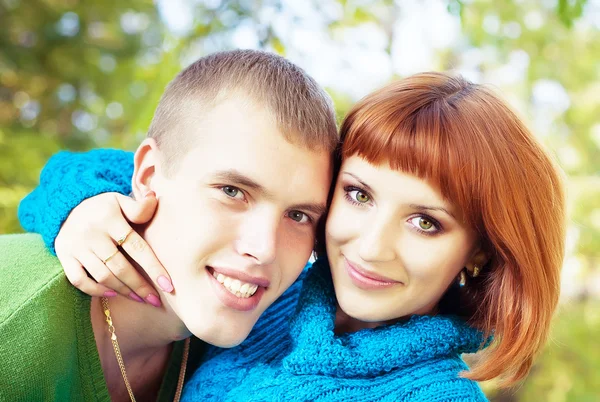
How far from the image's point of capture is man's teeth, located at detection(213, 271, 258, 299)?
5.17 feet

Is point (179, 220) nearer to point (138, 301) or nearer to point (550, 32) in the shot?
point (138, 301)

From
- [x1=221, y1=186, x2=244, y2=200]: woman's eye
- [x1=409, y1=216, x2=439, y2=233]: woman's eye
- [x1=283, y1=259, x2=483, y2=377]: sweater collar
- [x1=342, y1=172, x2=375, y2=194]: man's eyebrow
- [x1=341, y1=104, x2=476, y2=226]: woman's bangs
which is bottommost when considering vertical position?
[x1=283, y1=259, x2=483, y2=377]: sweater collar

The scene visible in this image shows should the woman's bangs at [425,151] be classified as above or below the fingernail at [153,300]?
above

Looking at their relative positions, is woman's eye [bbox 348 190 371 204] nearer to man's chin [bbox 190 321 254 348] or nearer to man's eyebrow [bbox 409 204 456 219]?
man's eyebrow [bbox 409 204 456 219]

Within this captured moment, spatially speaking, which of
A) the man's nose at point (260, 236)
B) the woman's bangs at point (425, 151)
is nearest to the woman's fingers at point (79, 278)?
the man's nose at point (260, 236)

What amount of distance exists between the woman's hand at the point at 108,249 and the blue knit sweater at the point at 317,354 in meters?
0.09

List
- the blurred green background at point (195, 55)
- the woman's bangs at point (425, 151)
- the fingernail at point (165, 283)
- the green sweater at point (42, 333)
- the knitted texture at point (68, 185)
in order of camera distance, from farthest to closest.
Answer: the blurred green background at point (195, 55) < the knitted texture at point (68, 185) < the fingernail at point (165, 283) < the woman's bangs at point (425, 151) < the green sweater at point (42, 333)

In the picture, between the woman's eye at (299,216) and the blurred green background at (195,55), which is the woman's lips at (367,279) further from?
the blurred green background at (195,55)

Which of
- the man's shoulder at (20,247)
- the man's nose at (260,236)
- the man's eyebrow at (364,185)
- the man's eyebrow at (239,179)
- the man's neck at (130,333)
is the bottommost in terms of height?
the man's neck at (130,333)

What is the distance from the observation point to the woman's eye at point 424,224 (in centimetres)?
157

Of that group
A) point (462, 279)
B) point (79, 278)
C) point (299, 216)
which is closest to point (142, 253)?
point (79, 278)

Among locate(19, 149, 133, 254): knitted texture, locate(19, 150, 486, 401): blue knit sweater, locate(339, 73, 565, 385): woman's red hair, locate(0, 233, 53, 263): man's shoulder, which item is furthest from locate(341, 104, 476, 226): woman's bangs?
locate(0, 233, 53, 263): man's shoulder

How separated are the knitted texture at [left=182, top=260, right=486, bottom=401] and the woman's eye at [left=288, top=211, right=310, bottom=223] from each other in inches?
8.5

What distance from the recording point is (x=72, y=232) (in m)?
1.64
